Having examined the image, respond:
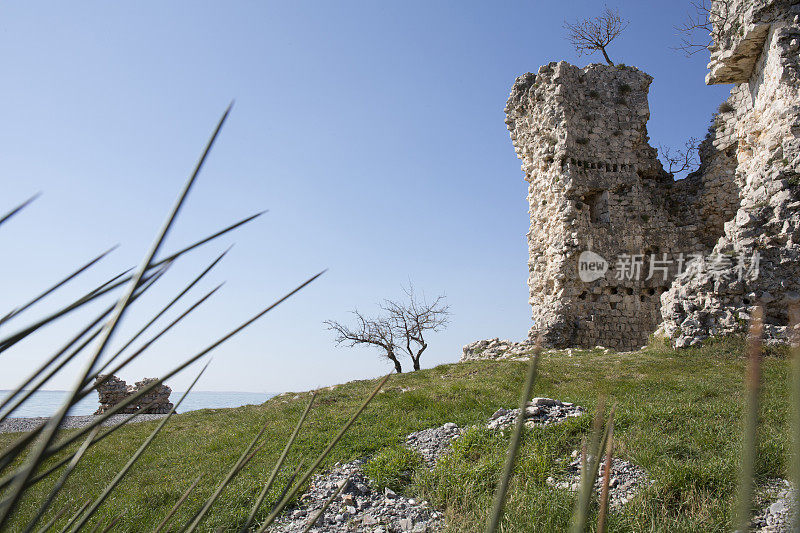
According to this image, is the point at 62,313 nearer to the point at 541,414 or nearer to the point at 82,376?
the point at 82,376

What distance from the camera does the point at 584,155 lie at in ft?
49.0

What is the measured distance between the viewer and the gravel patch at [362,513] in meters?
3.63

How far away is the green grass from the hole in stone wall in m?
6.24

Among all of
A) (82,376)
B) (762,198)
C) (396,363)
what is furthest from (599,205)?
(82,376)

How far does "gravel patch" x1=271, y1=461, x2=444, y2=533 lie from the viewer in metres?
3.63

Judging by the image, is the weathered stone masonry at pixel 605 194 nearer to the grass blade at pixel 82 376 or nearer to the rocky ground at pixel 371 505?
the rocky ground at pixel 371 505

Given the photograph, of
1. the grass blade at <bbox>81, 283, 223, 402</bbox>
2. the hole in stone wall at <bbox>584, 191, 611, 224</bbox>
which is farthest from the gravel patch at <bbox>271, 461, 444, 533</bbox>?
the hole in stone wall at <bbox>584, 191, 611, 224</bbox>

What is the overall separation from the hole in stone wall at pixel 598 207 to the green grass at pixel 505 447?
624cm

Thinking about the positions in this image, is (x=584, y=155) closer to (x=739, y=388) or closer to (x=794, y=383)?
(x=739, y=388)

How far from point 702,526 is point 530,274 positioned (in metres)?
13.0

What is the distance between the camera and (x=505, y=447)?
458 cm

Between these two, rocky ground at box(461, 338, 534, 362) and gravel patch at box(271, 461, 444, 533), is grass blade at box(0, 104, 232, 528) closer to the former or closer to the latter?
gravel patch at box(271, 461, 444, 533)

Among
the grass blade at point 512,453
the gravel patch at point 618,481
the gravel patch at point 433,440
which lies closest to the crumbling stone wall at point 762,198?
the gravel patch at point 433,440

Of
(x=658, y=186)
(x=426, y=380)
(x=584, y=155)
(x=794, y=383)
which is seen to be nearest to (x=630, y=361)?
(x=426, y=380)
